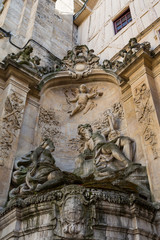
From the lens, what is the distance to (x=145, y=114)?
6867 mm

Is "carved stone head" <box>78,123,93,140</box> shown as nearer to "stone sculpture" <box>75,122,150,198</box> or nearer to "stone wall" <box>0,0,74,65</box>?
"stone sculpture" <box>75,122,150,198</box>

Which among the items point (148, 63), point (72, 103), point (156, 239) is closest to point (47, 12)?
point (72, 103)

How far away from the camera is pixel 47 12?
14.4 meters

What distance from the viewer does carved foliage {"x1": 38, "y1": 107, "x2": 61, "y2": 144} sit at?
8.62 meters

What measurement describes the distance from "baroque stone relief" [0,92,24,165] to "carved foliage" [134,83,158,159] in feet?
11.6

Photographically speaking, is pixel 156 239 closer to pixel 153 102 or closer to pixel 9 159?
pixel 153 102

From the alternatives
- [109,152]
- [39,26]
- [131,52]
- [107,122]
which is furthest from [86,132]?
[39,26]

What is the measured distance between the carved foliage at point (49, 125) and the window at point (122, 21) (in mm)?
6028

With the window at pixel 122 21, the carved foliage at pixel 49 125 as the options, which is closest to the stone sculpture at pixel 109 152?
the carved foliage at pixel 49 125

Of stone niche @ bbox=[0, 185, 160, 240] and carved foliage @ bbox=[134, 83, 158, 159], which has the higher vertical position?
carved foliage @ bbox=[134, 83, 158, 159]

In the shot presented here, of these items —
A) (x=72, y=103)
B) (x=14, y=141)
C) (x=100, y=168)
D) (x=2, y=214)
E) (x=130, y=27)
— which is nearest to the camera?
(x=2, y=214)

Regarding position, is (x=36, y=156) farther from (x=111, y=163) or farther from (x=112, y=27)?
(x=112, y=27)

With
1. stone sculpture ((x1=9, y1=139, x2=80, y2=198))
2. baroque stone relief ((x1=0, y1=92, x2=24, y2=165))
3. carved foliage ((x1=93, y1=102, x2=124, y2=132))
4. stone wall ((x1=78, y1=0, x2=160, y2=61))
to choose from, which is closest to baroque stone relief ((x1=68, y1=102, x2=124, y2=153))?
carved foliage ((x1=93, y1=102, x2=124, y2=132))

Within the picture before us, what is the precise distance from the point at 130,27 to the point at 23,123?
6.86m
